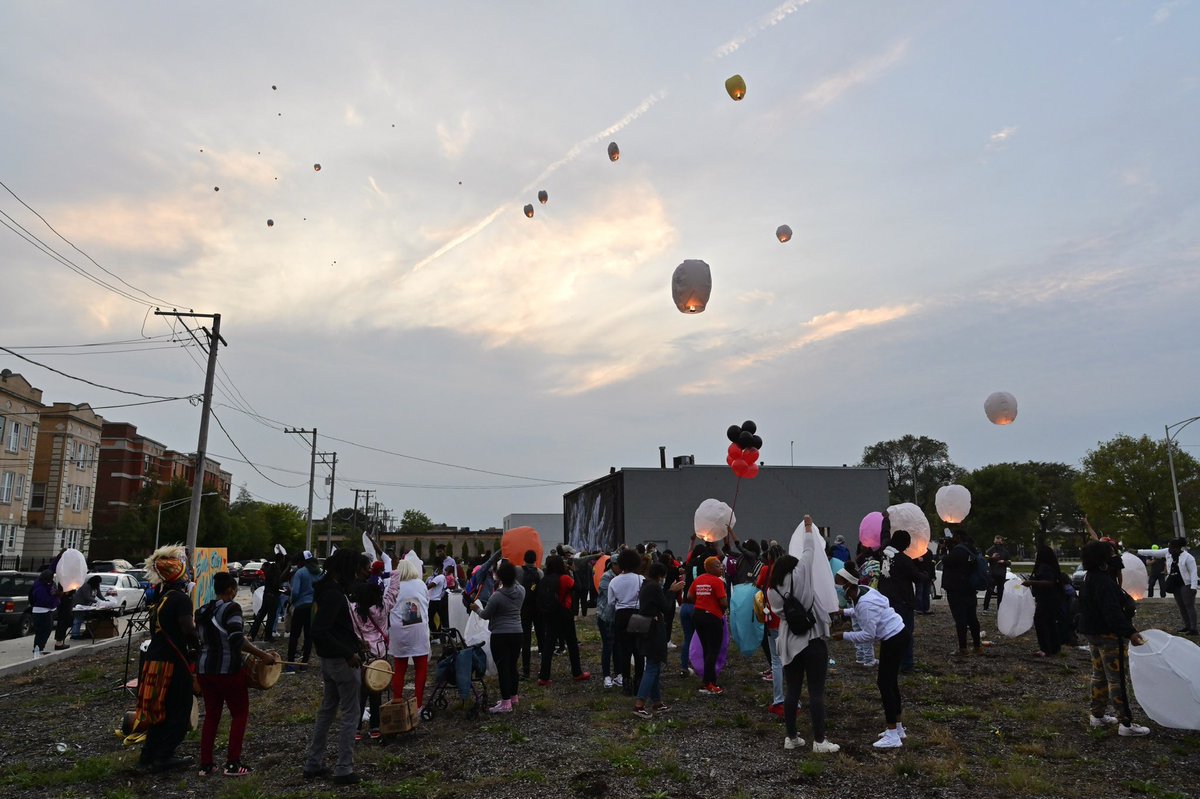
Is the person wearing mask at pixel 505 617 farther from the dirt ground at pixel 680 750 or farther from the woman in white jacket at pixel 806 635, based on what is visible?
the woman in white jacket at pixel 806 635

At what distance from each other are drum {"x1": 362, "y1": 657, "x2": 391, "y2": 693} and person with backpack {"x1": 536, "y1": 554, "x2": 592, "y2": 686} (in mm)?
3174

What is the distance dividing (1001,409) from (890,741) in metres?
11.2

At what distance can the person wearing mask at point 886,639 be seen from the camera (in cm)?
648

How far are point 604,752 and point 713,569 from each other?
2862 millimetres

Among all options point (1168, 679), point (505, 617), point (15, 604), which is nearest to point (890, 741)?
point (1168, 679)

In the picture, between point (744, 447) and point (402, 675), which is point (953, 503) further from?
point (402, 675)

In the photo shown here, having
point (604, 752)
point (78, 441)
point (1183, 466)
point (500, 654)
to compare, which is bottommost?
point (604, 752)

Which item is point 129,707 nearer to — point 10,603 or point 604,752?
point 604,752

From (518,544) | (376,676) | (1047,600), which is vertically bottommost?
(376,676)

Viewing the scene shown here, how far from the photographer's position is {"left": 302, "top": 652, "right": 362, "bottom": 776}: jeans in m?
6.06

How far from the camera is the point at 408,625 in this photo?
25.9 ft

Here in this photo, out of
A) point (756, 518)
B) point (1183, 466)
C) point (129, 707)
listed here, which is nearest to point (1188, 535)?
point (1183, 466)

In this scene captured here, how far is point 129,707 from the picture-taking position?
9.31 meters

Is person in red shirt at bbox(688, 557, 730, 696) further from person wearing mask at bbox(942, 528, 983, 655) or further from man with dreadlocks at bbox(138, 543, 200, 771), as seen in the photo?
man with dreadlocks at bbox(138, 543, 200, 771)
